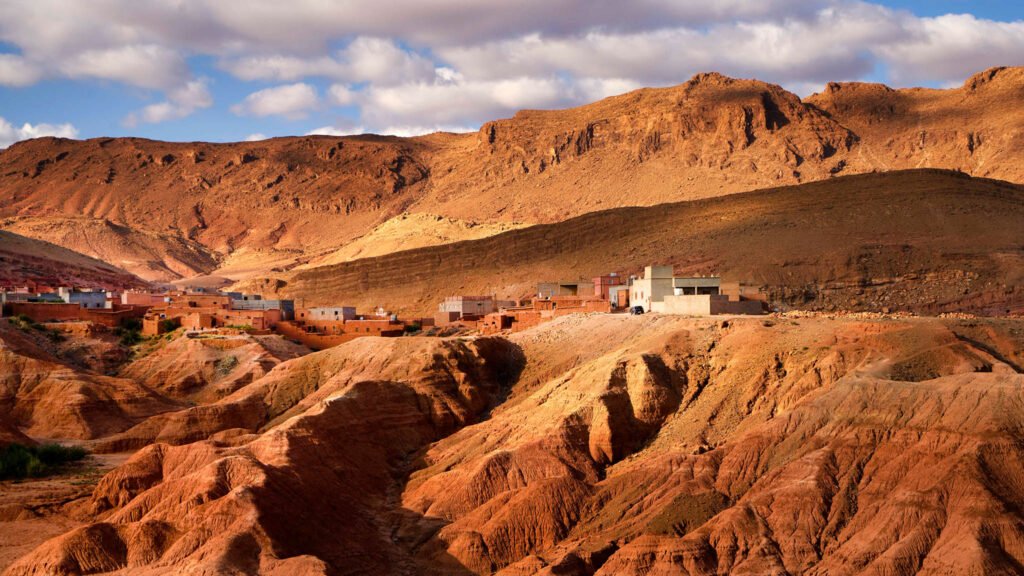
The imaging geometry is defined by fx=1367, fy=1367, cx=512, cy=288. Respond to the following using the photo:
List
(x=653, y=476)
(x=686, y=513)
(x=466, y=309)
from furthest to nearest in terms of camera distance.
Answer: (x=466, y=309) < (x=653, y=476) < (x=686, y=513)

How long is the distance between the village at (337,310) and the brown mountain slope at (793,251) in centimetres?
1677

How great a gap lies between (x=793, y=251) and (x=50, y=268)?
76602 millimetres

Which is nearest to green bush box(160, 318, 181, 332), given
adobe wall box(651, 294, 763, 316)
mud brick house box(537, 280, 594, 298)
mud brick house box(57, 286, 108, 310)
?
mud brick house box(57, 286, 108, 310)

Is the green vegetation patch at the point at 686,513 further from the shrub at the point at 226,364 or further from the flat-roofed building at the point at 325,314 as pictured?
the flat-roofed building at the point at 325,314

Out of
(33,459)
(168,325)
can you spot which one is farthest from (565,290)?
(33,459)

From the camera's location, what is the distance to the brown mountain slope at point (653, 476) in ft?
126

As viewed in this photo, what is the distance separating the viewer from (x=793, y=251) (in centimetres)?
10156

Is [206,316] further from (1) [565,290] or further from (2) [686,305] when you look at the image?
(2) [686,305]

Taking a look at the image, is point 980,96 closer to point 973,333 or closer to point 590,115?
point 590,115

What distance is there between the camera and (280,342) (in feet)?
258

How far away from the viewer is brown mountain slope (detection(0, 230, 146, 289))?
126 m

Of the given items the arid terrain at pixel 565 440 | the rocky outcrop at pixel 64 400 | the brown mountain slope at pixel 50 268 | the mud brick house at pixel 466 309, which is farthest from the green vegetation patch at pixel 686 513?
the brown mountain slope at pixel 50 268

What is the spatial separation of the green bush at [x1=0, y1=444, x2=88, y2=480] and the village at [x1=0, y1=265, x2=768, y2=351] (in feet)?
71.3

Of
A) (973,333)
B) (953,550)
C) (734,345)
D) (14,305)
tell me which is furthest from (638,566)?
(14,305)
